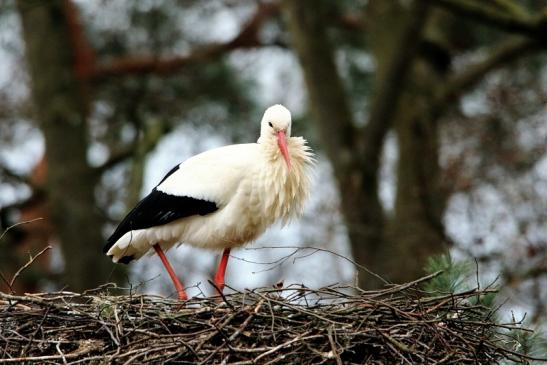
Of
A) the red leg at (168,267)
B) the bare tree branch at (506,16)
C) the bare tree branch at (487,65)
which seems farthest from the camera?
the bare tree branch at (487,65)

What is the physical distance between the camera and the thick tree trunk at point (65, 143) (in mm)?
12125

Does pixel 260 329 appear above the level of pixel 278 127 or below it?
below

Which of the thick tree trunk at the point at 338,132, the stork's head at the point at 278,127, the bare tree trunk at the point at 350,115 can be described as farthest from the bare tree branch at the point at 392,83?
the stork's head at the point at 278,127

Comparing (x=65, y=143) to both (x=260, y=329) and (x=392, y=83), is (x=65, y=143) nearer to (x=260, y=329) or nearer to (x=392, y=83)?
(x=392, y=83)

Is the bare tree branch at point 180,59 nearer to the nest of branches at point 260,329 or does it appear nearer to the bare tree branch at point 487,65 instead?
the bare tree branch at point 487,65

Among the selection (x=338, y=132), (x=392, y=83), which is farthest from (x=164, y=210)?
(x=338, y=132)

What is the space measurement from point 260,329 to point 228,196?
1.84 metres

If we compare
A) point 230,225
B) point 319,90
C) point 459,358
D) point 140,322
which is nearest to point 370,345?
point 459,358

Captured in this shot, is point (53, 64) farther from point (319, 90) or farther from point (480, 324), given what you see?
point (480, 324)

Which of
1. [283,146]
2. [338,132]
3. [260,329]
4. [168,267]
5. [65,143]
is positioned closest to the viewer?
[260,329]

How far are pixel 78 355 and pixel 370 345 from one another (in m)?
1.37

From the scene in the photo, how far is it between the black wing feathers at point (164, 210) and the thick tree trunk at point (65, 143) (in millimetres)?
4496

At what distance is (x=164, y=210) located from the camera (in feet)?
23.8

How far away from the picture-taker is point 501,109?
12125 mm
